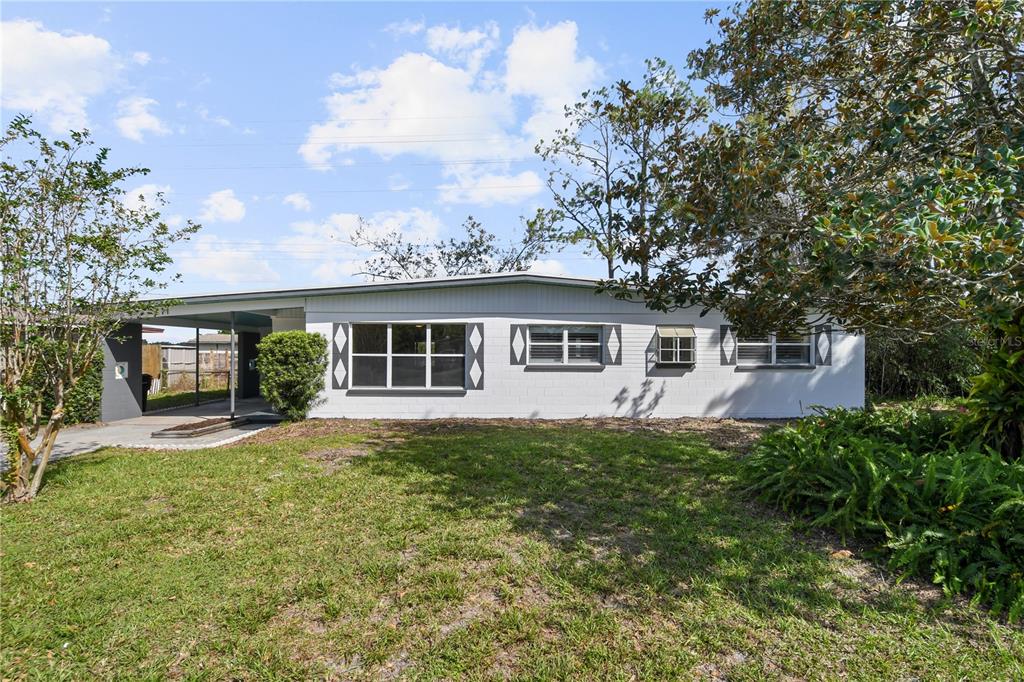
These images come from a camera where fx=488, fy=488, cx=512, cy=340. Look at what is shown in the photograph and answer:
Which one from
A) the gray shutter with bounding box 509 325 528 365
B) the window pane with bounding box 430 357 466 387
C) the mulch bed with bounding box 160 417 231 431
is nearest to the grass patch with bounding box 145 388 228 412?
the mulch bed with bounding box 160 417 231 431

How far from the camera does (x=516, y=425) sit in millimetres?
9500

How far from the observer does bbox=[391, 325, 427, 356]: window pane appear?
10.6 metres

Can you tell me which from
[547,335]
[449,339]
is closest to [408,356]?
[449,339]

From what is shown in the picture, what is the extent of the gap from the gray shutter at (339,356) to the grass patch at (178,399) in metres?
5.57

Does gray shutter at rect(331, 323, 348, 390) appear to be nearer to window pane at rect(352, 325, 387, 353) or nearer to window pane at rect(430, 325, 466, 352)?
window pane at rect(352, 325, 387, 353)

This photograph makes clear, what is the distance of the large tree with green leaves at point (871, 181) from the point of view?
332 centimetres

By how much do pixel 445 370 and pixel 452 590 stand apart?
25.5 ft

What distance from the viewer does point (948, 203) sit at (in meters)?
3.12

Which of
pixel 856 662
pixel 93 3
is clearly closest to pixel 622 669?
pixel 856 662

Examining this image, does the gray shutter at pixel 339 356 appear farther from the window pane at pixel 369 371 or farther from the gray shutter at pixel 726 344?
the gray shutter at pixel 726 344

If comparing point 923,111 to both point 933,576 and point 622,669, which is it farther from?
point 622,669

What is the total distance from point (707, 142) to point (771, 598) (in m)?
4.46

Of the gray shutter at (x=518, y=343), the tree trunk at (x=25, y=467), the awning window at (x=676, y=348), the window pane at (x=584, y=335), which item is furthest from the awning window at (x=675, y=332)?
the tree trunk at (x=25, y=467)

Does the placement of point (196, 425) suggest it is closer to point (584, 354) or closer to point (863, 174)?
point (584, 354)
